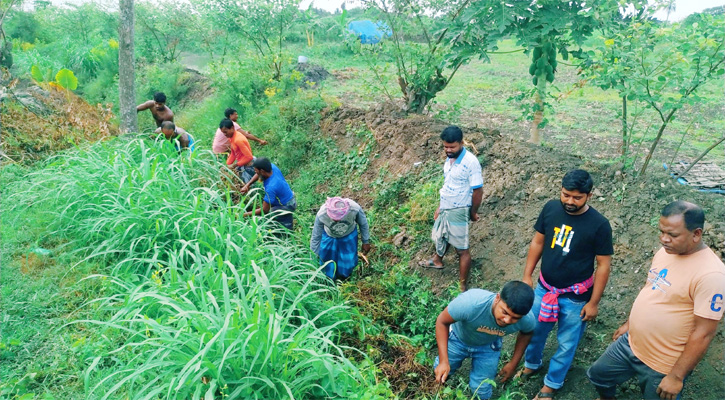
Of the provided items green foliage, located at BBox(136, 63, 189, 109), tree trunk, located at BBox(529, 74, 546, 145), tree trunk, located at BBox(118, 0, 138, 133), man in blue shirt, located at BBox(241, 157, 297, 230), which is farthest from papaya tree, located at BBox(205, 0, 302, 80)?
tree trunk, located at BBox(529, 74, 546, 145)

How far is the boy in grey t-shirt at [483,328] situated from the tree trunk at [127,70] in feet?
22.9

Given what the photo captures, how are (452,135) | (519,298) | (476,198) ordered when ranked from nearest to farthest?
(519,298)
(452,135)
(476,198)

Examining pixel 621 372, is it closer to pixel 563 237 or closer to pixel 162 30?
pixel 563 237

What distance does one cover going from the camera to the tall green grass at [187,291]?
100 inches

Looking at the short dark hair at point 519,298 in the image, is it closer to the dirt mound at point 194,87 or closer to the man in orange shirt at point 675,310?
the man in orange shirt at point 675,310

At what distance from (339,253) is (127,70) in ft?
18.9

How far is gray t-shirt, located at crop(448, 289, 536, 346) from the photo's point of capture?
9.23 ft

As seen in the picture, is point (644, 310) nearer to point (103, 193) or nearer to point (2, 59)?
point (103, 193)

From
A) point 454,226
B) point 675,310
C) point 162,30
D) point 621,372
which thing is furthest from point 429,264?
point 162,30

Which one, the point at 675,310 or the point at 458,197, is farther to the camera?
the point at 458,197

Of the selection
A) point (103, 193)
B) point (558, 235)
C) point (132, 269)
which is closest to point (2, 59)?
point (103, 193)

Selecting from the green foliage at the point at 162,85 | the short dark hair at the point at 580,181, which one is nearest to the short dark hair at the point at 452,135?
the short dark hair at the point at 580,181

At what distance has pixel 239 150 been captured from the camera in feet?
19.0

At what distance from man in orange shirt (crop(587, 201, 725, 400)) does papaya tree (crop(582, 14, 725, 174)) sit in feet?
6.14
